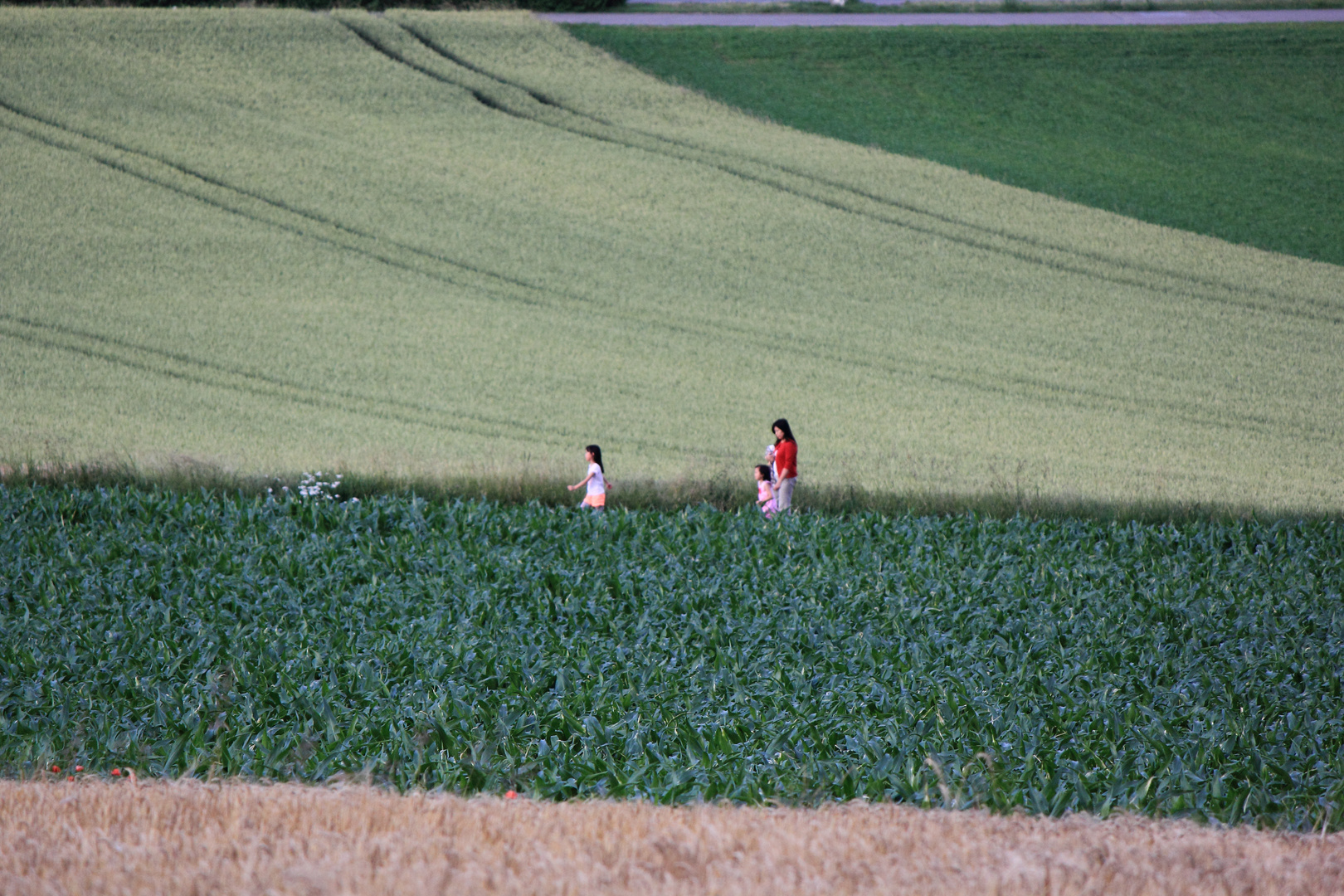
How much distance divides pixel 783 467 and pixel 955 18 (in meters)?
30.8

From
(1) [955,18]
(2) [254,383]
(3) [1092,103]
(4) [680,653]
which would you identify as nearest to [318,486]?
(4) [680,653]

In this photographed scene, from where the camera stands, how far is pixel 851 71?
3428 cm

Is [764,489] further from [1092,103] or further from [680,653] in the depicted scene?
[1092,103]

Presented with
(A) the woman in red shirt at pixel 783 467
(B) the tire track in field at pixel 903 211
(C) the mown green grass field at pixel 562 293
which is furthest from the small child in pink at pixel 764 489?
(B) the tire track in field at pixel 903 211

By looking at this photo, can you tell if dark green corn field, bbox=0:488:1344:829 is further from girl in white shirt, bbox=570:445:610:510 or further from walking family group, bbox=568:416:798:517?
girl in white shirt, bbox=570:445:610:510

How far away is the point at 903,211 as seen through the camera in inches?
1030

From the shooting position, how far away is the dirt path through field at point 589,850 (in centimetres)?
289

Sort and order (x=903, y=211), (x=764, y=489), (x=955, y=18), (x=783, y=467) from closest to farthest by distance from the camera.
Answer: (x=783, y=467), (x=764, y=489), (x=903, y=211), (x=955, y=18)

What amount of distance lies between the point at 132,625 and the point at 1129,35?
123 feet

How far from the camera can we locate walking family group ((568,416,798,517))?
40.5 feet

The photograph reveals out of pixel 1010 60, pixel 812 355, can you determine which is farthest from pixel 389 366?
pixel 1010 60

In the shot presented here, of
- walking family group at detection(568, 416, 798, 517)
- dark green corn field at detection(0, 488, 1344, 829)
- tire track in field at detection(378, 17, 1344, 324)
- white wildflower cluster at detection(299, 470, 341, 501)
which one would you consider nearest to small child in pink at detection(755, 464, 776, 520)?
walking family group at detection(568, 416, 798, 517)

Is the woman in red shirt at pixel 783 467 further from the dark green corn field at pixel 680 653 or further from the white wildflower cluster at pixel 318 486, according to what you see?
the white wildflower cluster at pixel 318 486

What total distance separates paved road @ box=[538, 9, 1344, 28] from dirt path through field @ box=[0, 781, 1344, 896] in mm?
35885
